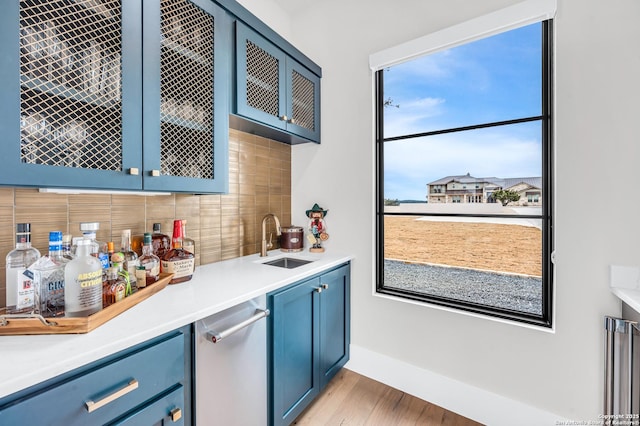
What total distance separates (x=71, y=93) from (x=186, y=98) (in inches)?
17.1

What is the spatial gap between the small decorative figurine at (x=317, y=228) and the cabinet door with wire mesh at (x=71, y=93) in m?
1.32

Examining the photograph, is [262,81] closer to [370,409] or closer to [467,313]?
[467,313]

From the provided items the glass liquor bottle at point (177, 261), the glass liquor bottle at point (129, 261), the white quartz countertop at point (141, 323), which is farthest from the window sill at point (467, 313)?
the glass liquor bottle at point (129, 261)

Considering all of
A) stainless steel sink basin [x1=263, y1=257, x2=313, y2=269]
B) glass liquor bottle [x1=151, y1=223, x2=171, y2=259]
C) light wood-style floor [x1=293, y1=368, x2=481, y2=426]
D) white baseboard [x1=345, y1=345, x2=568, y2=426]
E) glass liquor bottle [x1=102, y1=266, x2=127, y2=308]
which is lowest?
light wood-style floor [x1=293, y1=368, x2=481, y2=426]

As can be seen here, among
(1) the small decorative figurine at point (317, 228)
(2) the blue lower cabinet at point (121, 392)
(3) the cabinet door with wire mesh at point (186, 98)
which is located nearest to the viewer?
(2) the blue lower cabinet at point (121, 392)

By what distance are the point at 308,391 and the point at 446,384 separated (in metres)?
0.87

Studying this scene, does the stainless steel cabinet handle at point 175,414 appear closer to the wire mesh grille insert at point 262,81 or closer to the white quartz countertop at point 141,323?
the white quartz countertop at point 141,323

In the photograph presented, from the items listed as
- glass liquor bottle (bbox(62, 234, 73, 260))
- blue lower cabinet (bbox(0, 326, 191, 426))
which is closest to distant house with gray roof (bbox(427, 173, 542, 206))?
blue lower cabinet (bbox(0, 326, 191, 426))

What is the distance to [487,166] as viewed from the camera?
169cm

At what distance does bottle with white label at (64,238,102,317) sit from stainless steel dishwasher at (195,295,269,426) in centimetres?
35

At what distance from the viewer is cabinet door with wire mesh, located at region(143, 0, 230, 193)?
1.18m

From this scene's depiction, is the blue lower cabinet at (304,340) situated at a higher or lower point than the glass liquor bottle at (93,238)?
lower

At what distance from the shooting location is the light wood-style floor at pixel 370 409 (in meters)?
1.64

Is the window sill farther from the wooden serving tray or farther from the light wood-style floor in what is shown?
the wooden serving tray
